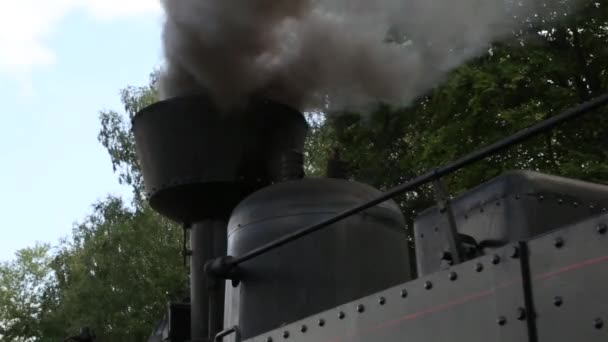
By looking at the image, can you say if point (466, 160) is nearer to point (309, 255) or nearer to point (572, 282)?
point (572, 282)

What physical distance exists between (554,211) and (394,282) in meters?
1.08

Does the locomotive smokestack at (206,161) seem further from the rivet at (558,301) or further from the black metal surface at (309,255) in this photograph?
the rivet at (558,301)

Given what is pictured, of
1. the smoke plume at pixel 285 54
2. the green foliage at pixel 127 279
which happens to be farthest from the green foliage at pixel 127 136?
the smoke plume at pixel 285 54

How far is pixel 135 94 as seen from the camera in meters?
23.3

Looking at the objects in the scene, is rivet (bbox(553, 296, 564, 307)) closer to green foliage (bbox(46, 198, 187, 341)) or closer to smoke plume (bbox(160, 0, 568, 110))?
smoke plume (bbox(160, 0, 568, 110))

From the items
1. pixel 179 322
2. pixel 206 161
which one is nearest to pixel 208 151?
pixel 206 161

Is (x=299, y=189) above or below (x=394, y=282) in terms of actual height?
above

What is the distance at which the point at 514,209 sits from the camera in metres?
3.44

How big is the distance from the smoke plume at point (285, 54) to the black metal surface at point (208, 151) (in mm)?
173

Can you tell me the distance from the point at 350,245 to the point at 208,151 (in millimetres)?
1522

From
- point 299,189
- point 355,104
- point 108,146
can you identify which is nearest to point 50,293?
point 108,146

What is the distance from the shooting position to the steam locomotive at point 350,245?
2572 millimetres

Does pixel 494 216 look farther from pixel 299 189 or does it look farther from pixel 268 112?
pixel 268 112

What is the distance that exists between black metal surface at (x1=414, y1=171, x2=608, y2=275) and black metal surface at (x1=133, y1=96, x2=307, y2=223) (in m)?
1.83
